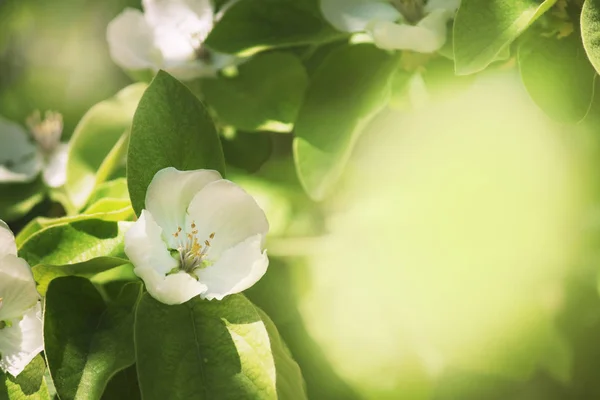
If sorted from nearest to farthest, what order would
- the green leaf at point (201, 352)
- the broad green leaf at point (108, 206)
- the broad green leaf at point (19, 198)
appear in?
the green leaf at point (201, 352) → the broad green leaf at point (108, 206) → the broad green leaf at point (19, 198)

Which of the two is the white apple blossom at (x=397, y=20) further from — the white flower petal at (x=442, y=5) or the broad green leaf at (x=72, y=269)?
the broad green leaf at (x=72, y=269)

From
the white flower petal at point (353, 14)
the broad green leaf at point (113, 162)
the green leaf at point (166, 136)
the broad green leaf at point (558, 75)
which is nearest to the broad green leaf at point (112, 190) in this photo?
the broad green leaf at point (113, 162)

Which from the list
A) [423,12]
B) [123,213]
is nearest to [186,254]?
[123,213]

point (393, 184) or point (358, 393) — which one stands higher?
point (393, 184)

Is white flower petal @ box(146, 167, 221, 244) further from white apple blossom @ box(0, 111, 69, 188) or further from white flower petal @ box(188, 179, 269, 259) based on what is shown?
white apple blossom @ box(0, 111, 69, 188)

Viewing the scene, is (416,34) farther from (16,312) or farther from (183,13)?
(16,312)

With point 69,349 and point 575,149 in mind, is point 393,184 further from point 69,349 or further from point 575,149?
point 69,349
